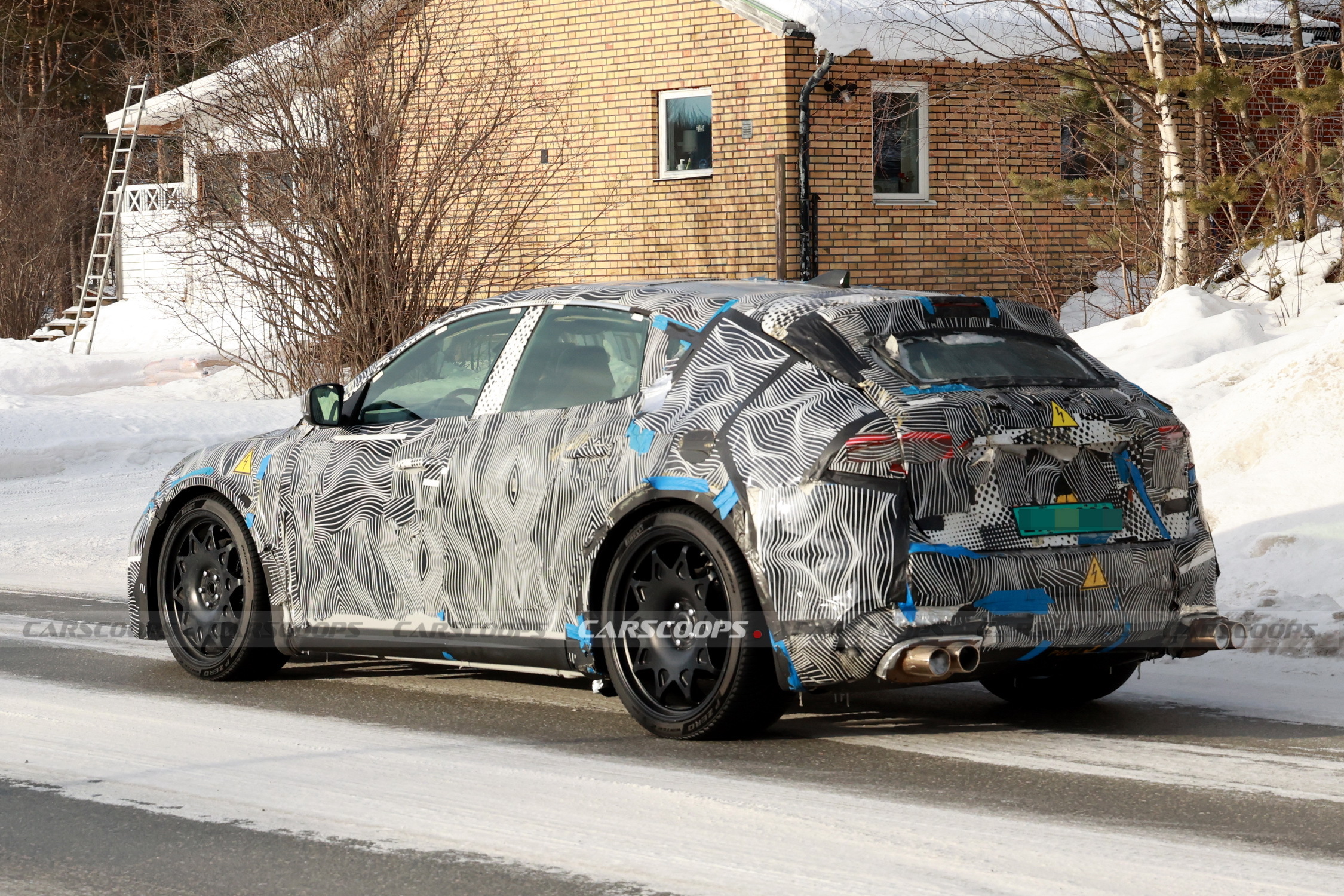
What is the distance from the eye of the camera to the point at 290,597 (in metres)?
7.55

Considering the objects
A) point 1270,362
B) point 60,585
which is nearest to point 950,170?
point 1270,362

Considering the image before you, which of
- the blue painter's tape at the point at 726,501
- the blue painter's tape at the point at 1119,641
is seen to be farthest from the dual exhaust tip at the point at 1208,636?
the blue painter's tape at the point at 726,501

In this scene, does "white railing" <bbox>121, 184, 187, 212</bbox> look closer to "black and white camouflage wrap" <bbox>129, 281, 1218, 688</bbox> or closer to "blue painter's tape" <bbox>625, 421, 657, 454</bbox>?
"black and white camouflage wrap" <bbox>129, 281, 1218, 688</bbox>

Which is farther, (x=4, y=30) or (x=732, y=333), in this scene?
(x=4, y=30)

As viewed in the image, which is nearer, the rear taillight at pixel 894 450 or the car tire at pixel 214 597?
the rear taillight at pixel 894 450

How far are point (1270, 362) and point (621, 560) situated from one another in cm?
707

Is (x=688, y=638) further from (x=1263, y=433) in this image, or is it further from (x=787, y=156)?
(x=787, y=156)

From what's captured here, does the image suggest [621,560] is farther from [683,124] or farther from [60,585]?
[683,124]

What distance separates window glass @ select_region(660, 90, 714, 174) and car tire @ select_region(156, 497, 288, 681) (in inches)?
656

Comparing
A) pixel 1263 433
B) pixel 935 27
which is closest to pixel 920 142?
pixel 935 27

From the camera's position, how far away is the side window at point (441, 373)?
7.20m

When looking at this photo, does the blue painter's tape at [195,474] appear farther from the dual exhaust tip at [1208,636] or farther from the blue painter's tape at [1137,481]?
the dual exhaust tip at [1208,636]

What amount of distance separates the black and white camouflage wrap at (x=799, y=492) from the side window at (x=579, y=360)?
0.19 ft

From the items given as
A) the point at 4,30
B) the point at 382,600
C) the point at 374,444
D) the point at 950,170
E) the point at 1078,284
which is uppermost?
the point at 4,30
